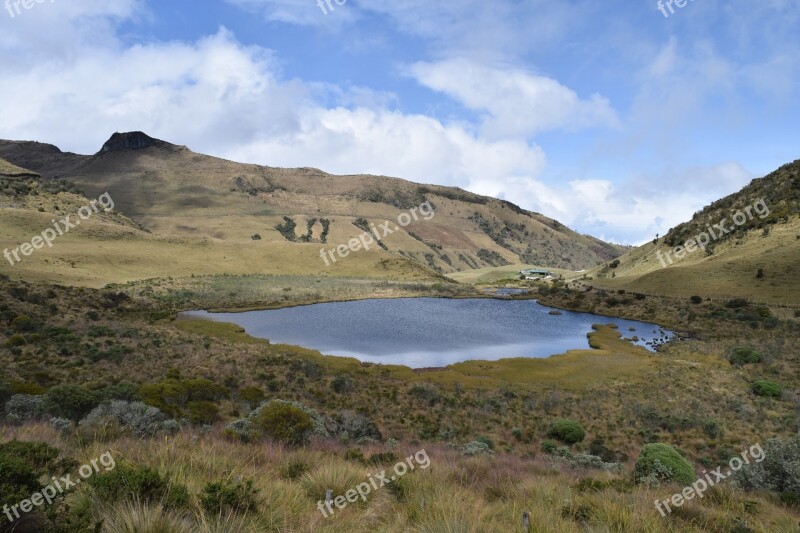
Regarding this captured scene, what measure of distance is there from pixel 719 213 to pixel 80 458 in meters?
126

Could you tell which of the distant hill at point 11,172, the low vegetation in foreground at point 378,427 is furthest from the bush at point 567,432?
the distant hill at point 11,172

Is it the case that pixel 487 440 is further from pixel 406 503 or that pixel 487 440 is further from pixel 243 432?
pixel 406 503

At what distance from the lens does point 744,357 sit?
39.3m

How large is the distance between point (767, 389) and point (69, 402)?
4031cm

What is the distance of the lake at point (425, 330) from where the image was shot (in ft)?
149

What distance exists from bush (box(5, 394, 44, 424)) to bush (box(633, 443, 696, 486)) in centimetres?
1829

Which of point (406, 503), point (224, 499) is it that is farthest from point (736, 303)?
point (224, 499)

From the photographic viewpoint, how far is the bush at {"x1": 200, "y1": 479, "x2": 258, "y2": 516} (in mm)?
5020

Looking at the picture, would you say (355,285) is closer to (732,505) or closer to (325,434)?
(325,434)

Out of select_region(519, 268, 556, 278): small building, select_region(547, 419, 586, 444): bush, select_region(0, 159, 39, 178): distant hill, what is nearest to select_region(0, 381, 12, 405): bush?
select_region(547, 419, 586, 444): bush

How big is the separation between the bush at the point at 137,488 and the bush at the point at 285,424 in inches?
254

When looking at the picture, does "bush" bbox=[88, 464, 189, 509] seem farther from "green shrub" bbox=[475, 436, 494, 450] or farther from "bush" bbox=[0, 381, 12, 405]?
"green shrub" bbox=[475, 436, 494, 450]

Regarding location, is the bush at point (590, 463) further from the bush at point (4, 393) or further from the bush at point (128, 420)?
the bush at point (4, 393)

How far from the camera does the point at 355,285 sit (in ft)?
332
